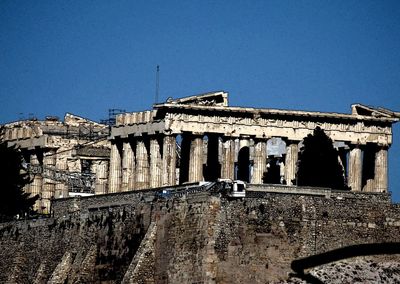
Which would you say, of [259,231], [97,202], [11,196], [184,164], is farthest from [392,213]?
[184,164]

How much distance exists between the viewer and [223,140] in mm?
135125

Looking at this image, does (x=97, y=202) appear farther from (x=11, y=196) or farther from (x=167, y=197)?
(x=11, y=196)

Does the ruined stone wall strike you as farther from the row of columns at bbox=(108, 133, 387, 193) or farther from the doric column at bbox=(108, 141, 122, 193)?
the doric column at bbox=(108, 141, 122, 193)

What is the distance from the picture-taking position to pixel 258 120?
13400 cm

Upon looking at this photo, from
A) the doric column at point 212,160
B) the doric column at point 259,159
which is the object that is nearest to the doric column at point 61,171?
the doric column at point 212,160

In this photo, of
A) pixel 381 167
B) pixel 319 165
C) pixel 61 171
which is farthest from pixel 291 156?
pixel 319 165

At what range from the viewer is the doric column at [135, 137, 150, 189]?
436 feet

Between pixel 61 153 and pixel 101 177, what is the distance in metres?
6.07

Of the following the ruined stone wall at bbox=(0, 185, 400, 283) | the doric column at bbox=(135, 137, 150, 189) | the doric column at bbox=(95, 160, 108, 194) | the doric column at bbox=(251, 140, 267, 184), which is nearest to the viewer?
the ruined stone wall at bbox=(0, 185, 400, 283)

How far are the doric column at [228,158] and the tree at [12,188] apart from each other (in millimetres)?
13747

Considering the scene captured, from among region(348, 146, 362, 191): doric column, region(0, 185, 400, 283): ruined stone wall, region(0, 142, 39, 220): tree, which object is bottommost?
region(0, 185, 400, 283): ruined stone wall

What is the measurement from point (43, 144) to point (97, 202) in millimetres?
44115

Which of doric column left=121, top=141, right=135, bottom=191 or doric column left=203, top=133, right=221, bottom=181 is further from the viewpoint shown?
doric column left=203, top=133, right=221, bottom=181

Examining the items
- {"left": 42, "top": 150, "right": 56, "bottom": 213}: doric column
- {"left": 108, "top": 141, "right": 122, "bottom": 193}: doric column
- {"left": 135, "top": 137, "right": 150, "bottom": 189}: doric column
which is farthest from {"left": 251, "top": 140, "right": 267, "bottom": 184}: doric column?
{"left": 42, "top": 150, "right": 56, "bottom": 213}: doric column
